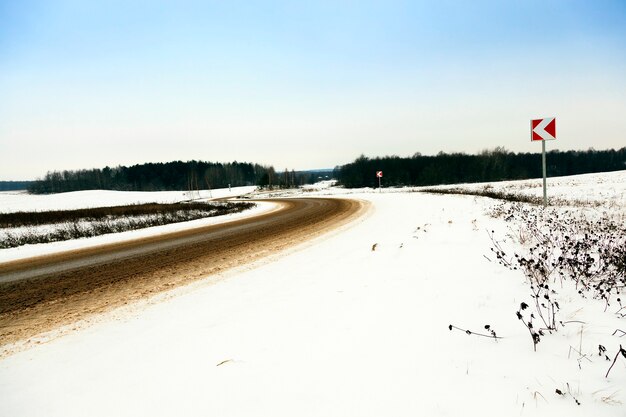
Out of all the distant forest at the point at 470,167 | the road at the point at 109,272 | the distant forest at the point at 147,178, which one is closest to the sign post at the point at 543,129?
the road at the point at 109,272

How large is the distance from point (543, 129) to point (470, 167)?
293ft

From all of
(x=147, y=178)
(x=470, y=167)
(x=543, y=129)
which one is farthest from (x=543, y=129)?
(x=147, y=178)

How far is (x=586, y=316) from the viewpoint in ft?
11.2

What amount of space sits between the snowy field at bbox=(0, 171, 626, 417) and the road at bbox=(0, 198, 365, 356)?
2.33 ft

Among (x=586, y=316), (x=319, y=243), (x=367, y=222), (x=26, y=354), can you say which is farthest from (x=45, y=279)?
(x=367, y=222)

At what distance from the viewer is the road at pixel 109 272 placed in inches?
184

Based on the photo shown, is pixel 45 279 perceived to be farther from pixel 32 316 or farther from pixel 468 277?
pixel 468 277

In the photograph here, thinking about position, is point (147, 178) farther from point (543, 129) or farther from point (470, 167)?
point (543, 129)

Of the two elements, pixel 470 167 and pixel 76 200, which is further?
pixel 470 167

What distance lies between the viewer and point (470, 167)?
8981 cm

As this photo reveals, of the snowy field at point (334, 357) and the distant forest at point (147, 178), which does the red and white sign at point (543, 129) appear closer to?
the snowy field at point (334, 357)

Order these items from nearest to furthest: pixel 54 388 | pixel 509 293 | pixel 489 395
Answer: pixel 489 395
pixel 54 388
pixel 509 293

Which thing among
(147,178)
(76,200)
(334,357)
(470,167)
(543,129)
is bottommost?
(334,357)

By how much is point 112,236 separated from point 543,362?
46.1 ft
